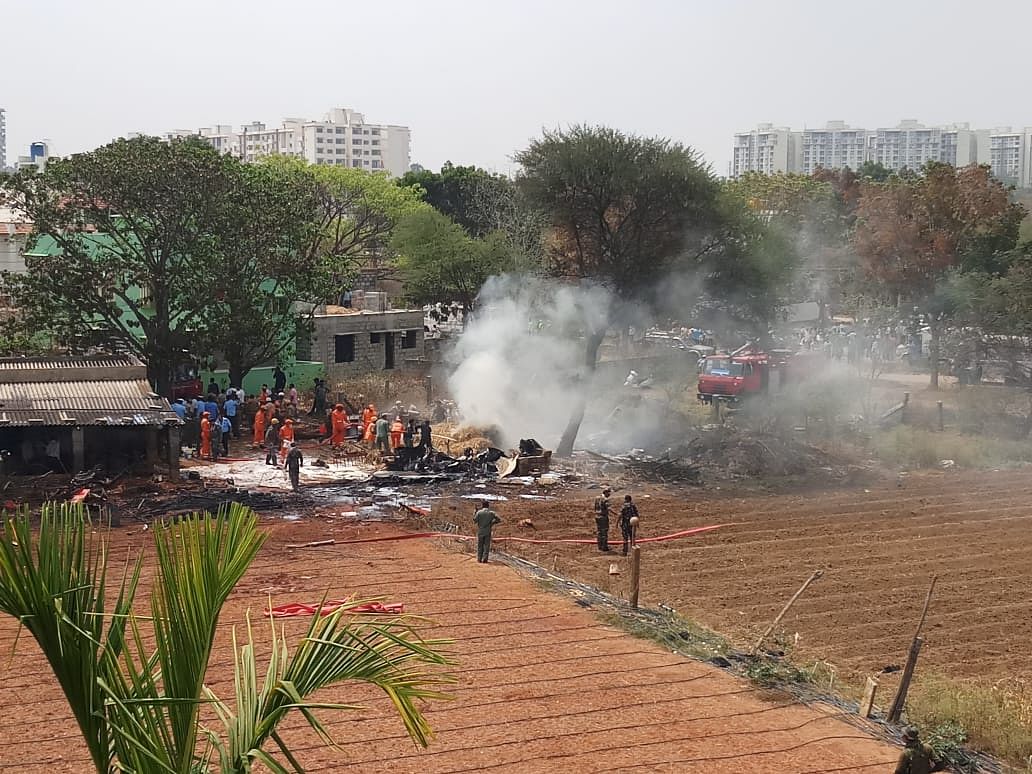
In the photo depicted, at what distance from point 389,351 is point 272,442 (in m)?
15.4

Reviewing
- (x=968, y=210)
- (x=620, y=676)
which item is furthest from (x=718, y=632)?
(x=968, y=210)

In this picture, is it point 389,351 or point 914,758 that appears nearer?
point 914,758

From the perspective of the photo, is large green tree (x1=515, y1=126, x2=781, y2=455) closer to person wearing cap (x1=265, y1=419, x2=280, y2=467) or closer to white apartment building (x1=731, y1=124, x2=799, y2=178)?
person wearing cap (x1=265, y1=419, x2=280, y2=467)

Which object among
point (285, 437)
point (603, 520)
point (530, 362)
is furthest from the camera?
point (530, 362)

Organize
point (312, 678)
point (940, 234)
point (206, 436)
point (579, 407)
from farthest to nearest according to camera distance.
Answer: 1. point (940, 234)
2. point (579, 407)
3. point (206, 436)
4. point (312, 678)

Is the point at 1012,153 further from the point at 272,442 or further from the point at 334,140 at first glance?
the point at 272,442

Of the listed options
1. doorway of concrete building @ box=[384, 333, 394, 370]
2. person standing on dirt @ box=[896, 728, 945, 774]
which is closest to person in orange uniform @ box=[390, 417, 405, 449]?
doorway of concrete building @ box=[384, 333, 394, 370]

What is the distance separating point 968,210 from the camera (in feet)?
117

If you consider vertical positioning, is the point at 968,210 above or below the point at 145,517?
above

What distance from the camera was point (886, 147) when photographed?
174m

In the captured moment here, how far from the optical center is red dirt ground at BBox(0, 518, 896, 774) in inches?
379

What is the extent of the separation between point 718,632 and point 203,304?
56.6 feet

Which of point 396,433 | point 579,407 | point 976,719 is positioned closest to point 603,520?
point 396,433

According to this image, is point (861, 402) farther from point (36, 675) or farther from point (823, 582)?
point (36, 675)
